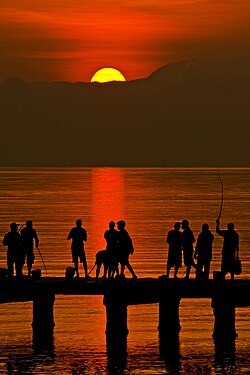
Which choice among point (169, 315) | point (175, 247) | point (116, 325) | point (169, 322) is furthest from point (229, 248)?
point (116, 325)

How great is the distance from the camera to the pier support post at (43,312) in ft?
111

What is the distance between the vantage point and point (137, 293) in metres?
32.2

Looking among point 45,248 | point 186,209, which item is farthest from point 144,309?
point 186,209

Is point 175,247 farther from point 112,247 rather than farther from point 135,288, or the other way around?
point 112,247

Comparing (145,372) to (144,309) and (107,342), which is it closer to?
(107,342)

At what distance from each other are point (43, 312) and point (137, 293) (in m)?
3.75

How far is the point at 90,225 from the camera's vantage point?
99.7 meters

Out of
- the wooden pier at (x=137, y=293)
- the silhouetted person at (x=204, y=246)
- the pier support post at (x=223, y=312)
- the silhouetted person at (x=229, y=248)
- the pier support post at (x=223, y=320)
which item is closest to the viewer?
the silhouetted person at (x=229, y=248)

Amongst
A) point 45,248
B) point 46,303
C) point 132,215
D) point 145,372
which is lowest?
point 145,372

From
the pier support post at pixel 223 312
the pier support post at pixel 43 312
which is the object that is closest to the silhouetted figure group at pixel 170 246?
the pier support post at pixel 223 312

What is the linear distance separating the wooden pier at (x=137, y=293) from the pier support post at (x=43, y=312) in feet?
0.11

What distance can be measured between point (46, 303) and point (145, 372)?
5.78m

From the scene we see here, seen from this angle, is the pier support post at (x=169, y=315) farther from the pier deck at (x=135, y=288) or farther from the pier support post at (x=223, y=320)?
the pier support post at (x=223, y=320)

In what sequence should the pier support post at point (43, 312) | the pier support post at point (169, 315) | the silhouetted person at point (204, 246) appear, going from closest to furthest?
the silhouetted person at point (204, 246), the pier support post at point (169, 315), the pier support post at point (43, 312)
